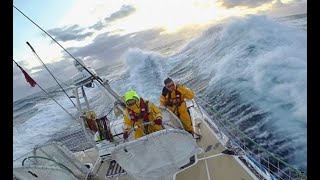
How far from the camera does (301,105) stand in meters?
7.80

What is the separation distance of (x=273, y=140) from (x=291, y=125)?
583mm

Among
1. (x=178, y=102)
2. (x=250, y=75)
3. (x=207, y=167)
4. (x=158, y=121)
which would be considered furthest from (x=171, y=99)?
(x=250, y=75)

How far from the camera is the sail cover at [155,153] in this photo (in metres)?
4.11

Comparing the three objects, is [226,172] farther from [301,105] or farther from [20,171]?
[301,105]

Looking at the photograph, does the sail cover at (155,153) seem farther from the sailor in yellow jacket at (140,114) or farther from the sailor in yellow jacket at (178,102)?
the sailor in yellow jacket at (178,102)

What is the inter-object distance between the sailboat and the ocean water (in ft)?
3.64

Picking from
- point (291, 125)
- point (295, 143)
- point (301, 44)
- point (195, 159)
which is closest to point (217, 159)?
point (195, 159)

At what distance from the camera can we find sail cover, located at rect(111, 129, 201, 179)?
411 centimetres

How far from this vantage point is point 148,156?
4176 mm

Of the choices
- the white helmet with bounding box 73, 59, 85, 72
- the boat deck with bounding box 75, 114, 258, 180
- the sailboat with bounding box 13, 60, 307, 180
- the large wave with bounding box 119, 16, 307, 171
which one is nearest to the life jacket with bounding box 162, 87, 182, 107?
the sailboat with bounding box 13, 60, 307, 180

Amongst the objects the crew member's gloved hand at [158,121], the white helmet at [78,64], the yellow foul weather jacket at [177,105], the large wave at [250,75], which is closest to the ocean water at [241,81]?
the large wave at [250,75]

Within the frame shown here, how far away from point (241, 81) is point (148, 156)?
755cm

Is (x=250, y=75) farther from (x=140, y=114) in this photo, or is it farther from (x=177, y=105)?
(x=140, y=114)

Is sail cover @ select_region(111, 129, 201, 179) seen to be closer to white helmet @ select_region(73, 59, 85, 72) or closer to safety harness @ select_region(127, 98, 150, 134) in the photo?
safety harness @ select_region(127, 98, 150, 134)
